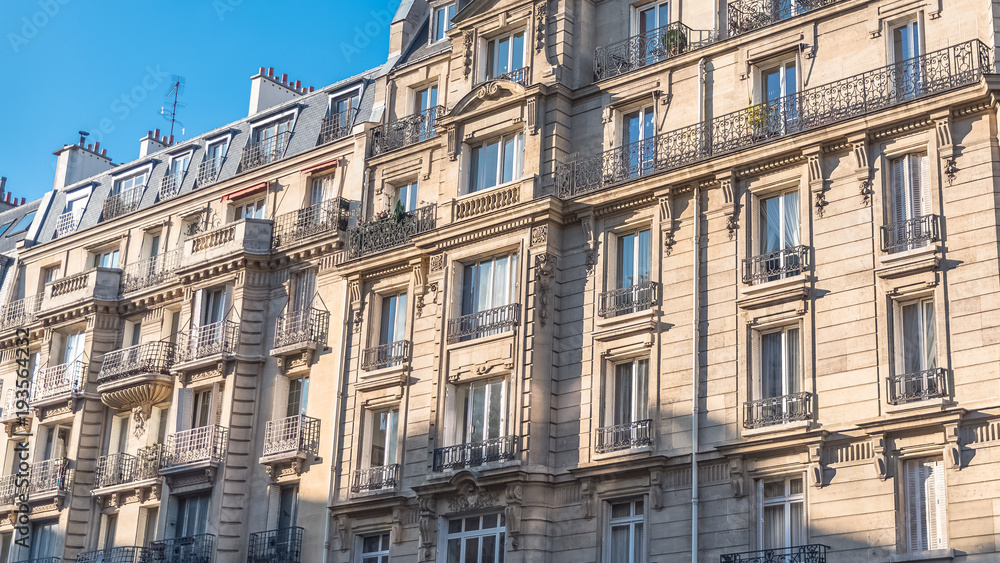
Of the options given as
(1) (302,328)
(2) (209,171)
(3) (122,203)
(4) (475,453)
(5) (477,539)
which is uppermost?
(2) (209,171)

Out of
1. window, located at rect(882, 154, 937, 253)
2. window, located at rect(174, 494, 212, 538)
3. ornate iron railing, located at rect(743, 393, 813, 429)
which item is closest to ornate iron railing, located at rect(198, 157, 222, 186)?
window, located at rect(174, 494, 212, 538)

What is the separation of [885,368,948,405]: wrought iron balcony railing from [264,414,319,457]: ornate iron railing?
17.5m

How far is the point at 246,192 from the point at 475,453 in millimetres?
15314

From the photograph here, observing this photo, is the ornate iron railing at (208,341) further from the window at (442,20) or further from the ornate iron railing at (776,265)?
the ornate iron railing at (776,265)

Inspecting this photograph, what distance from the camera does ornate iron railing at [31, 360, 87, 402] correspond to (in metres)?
47.4

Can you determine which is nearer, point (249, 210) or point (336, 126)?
point (336, 126)

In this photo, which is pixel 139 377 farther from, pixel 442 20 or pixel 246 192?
pixel 442 20

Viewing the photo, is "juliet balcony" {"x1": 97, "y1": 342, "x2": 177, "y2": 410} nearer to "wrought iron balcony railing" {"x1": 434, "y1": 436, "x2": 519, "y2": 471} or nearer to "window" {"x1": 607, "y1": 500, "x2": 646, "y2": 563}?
"wrought iron balcony railing" {"x1": 434, "y1": 436, "x2": 519, "y2": 471}

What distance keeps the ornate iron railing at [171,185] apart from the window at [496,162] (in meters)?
15.5

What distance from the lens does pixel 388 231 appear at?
3947cm

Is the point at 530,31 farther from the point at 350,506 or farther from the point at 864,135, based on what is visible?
the point at 350,506

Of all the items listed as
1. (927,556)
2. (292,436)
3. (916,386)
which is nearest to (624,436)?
(916,386)

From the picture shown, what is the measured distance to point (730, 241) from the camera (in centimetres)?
3186

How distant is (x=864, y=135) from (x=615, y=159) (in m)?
7.12
